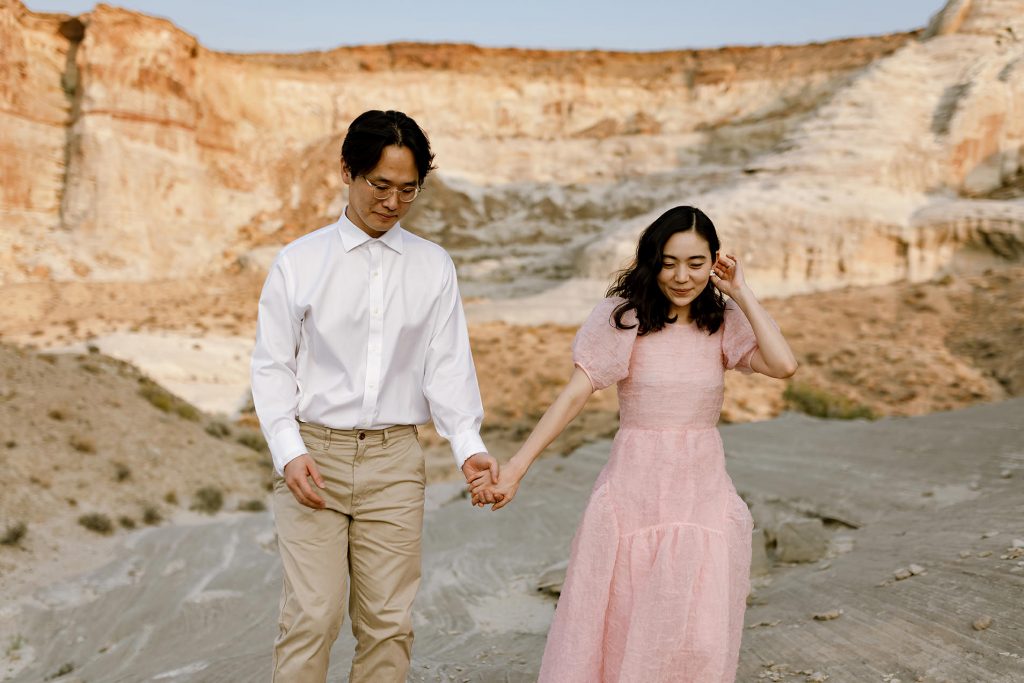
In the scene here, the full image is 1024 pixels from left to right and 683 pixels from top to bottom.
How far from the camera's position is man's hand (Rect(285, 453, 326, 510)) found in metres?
2.43

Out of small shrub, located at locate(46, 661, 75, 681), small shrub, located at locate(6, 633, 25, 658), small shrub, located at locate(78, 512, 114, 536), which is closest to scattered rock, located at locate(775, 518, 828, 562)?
small shrub, located at locate(46, 661, 75, 681)

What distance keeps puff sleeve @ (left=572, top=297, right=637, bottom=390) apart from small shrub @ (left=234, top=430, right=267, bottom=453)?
1070 cm

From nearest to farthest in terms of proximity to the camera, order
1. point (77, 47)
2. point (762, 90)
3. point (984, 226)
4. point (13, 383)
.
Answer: point (13, 383) < point (984, 226) < point (77, 47) < point (762, 90)

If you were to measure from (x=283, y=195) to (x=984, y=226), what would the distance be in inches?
1037

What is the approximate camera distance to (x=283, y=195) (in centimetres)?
3591

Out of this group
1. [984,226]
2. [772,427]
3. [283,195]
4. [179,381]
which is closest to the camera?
[772,427]

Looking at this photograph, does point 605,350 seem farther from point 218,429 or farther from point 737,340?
point 218,429

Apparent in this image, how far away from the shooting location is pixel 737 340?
9.18ft

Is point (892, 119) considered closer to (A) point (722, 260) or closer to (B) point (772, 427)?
(B) point (772, 427)

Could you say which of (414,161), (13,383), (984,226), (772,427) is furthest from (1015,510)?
(984,226)

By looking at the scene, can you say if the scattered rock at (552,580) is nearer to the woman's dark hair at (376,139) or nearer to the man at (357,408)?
the man at (357,408)

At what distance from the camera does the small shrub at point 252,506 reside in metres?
9.95

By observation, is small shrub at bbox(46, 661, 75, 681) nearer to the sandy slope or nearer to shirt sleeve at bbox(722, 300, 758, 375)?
the sandy slope

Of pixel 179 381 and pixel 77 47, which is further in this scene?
pixel 77 47
